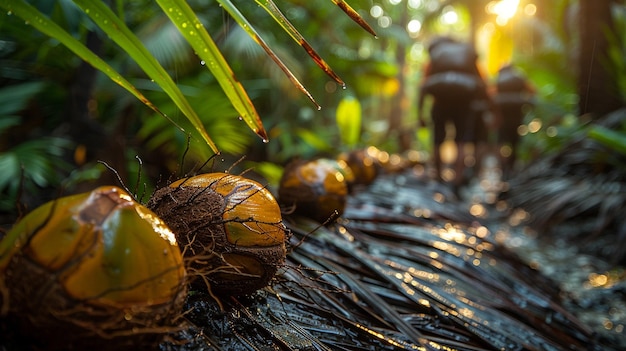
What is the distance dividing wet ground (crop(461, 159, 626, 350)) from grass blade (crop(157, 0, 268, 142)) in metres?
1.88

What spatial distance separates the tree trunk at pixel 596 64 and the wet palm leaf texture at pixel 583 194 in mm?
663

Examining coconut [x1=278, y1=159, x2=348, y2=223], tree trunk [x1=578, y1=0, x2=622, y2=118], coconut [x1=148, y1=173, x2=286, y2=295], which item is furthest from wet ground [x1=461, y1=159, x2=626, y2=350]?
tree trunk [x1=578, y1=0, x2=622, y2=118]

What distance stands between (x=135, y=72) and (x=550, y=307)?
14.2 ft

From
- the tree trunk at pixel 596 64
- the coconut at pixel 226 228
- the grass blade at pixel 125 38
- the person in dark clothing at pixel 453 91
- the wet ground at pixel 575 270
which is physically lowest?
the coconut at pixel 226 228

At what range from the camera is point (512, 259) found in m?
2.66

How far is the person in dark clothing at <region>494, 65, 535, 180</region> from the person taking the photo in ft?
24.8

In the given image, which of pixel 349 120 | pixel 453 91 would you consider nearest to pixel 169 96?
pixel 349 120

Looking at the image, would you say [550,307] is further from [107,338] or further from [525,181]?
[525,181]

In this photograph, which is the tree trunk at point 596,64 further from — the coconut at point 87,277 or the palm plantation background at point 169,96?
the coconut at point 87,277

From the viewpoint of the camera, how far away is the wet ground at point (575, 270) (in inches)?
99.8

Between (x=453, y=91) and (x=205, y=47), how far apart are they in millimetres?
5304

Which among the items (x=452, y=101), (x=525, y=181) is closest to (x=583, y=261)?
(x=525, y=181)

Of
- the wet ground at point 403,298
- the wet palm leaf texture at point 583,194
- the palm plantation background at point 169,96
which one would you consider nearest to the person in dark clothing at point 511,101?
the palm plantation background at point 169,96

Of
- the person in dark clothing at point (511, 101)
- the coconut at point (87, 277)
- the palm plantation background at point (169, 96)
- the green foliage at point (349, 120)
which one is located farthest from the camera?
the person in dark clothing at point (511, 101)
